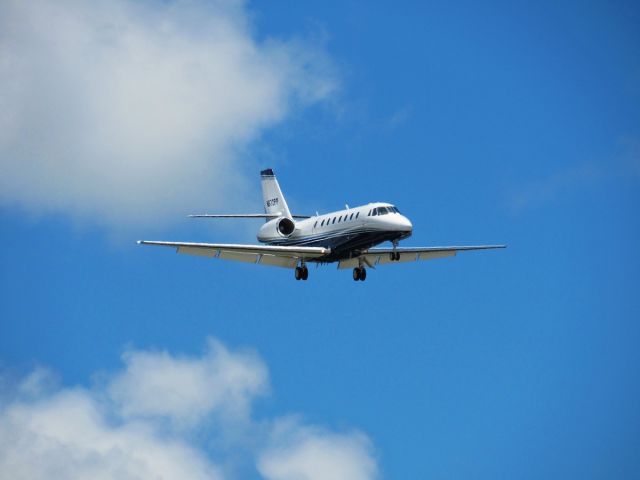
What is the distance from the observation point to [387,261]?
180 feet

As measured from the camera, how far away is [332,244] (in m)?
50.9

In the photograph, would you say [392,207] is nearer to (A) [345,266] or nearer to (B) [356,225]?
(B) [356,225]

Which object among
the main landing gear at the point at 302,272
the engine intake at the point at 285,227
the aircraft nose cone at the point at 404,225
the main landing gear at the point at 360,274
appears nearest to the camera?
the aircraft nose cone at the point at 404,225

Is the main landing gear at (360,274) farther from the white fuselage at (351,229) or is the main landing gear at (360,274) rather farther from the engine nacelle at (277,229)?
the engine nacelle at (277,229)

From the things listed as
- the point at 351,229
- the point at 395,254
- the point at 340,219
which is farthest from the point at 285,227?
the point at 395,254

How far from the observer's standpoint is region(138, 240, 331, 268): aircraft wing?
50.2m

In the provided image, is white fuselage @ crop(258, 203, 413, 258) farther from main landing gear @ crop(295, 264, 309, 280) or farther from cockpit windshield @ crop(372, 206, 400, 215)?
main landing gear @ crop(295, 264, 309, 280)

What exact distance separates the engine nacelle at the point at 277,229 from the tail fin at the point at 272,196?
3.42 m

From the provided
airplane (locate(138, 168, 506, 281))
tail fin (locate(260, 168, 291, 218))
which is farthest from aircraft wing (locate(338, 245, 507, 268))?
tail fin (locate(260, 168, 291, 218))

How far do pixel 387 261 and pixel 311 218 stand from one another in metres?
4.27

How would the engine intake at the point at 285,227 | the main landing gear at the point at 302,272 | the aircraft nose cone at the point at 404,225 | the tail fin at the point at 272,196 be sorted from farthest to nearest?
the tail fin at the point at 272,196
the engine intake at the point at 285,227
the main landing gear at the point at 302,272
the aircraft nose cone at the point at 404,225

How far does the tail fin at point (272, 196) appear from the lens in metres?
58.9

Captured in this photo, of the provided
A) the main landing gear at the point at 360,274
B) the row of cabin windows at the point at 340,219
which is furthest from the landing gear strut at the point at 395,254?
the main landing gear at the point at 360,274

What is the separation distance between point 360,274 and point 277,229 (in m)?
4.37
